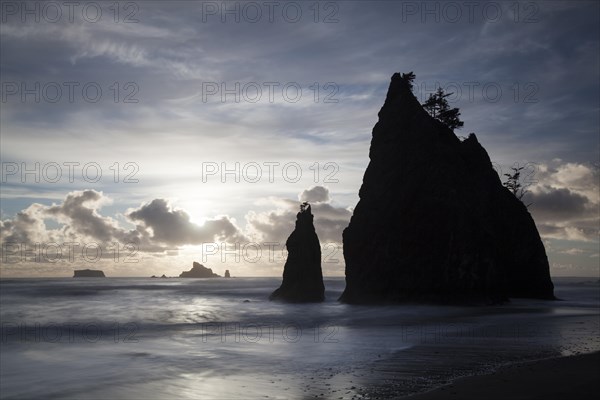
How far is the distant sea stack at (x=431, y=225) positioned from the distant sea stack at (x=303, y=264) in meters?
4.73

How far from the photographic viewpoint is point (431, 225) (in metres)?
47.3

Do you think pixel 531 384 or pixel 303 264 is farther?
pixel 303 264

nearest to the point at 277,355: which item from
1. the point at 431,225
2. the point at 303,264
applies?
the point at 431,225

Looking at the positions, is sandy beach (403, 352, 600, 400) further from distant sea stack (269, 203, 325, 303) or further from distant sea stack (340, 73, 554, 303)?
distant sea stack (269, 203, 325, 303)

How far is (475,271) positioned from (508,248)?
554 inches

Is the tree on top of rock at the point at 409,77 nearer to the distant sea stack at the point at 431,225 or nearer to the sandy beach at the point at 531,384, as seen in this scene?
the distant sea stack at the point at 431,225

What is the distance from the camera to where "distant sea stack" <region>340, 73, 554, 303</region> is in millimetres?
46094

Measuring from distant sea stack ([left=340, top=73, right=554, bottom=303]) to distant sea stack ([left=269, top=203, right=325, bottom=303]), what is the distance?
4.73 meters

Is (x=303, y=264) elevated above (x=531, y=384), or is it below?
above

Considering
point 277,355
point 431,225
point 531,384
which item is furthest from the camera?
point 431,225

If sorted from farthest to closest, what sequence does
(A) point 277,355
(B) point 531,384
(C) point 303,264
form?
(C) point 303,264 < (A) point 277,355 < (B) point 531,384

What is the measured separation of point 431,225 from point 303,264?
16.2m

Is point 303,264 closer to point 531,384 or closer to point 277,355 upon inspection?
point 277,355

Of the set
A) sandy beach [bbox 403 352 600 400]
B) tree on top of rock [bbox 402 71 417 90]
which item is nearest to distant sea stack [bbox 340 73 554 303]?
tree on top of rock [bbox 402 71 417 90]
